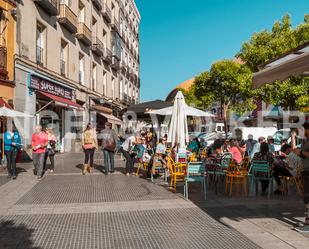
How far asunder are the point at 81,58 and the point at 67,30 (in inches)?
133

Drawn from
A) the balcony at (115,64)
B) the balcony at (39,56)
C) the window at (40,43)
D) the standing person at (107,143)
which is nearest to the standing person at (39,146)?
the standing person at (107,143)

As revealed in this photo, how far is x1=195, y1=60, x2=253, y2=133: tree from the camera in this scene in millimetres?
39375

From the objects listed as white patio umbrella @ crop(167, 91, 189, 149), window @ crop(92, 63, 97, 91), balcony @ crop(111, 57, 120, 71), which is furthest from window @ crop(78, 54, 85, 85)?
white patio umbrella @ crop(167, 91, 189, 149)

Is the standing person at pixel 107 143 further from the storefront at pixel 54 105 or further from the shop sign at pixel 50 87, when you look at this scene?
the shop sign at pixel 50 87

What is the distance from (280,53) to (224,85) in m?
15.6

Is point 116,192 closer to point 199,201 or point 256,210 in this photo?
point 199,201

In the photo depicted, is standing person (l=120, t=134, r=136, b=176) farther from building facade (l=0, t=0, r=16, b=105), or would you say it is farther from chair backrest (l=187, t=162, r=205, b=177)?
building facade (l=0, t=0, r=16, b=105)

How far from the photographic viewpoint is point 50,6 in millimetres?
18641

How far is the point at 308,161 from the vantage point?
18.1 feet

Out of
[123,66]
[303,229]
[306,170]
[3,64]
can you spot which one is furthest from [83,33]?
[303,229]

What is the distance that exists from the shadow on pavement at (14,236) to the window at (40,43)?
13.8m

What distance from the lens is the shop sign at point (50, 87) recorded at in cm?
1739

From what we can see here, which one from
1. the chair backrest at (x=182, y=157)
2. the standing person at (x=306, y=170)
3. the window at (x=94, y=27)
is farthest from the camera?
the window at (x=94, y=27)

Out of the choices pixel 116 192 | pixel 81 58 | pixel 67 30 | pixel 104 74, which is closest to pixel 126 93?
pixel 104 74
